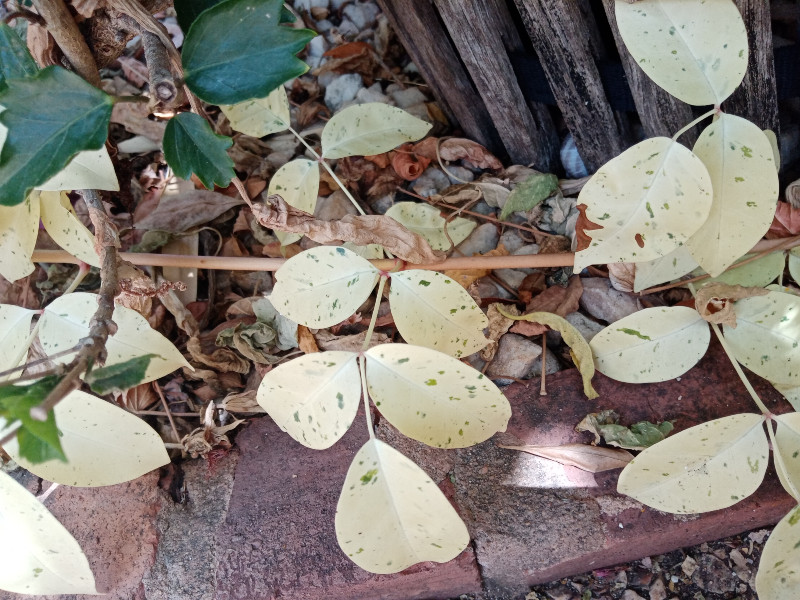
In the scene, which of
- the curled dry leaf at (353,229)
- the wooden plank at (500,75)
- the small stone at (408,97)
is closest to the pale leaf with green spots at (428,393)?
the curled dry leaf at (353,229)

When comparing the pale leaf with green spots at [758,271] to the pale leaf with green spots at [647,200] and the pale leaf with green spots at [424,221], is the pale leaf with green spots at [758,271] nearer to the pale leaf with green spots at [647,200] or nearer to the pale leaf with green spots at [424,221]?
the pale leaf with green spots at [647,200]

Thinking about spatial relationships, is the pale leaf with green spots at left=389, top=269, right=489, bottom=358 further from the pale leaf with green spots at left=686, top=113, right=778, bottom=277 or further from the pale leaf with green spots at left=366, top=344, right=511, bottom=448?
the pale leaf with green spots at left=686, top=113, right=778, bottom=277

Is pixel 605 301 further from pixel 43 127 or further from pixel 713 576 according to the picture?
pixel 43 127

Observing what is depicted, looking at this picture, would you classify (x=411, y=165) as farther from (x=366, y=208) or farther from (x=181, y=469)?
(x=181, y=469)

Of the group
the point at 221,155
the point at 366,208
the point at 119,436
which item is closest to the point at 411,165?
the point at 366,208

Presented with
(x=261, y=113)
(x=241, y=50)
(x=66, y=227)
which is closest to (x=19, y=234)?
(x=66, y=227)

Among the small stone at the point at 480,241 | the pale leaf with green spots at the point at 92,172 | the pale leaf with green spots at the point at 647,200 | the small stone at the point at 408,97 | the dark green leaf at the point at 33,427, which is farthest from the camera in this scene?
the small stone at the point at 408,97
